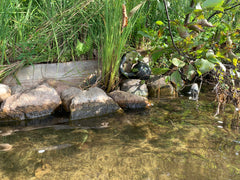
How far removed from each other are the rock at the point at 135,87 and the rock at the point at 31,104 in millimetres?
1027

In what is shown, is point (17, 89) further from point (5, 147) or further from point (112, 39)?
point (112, 39)

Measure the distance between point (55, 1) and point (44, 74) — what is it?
1061 mm

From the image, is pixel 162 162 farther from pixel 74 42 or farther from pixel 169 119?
pixel 74 42

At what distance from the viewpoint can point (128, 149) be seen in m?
1.94

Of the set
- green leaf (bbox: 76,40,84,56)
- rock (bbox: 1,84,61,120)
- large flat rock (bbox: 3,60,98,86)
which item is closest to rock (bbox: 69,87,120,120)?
rock (bbox: 1,84,61,120)

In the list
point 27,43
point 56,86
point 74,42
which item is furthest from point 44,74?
point 74,42

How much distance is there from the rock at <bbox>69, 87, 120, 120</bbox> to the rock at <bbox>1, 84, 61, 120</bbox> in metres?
0.28

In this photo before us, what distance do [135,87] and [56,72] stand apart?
1.15m

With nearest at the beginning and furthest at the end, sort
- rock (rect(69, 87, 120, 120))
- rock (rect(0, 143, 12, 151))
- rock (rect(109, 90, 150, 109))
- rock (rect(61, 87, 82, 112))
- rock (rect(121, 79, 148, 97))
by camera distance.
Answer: rock (rect(0, 143, 12, 151))
rock (rect(69, 87, 120, 120))
rock (rect(61, 87, 82, 112))
rock (rect(109, 90, 150, 109))
rock (rect(121, 79, 148, 97))

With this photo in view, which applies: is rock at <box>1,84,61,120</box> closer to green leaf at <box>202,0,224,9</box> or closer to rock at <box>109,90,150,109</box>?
rock at <box>109,90,150,109</box>

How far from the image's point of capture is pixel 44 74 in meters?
3.26

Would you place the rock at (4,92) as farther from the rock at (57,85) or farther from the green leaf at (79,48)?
the green leaf at (79,48)

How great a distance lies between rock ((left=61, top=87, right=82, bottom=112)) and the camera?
9.37ft

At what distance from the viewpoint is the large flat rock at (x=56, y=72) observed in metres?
3.17
